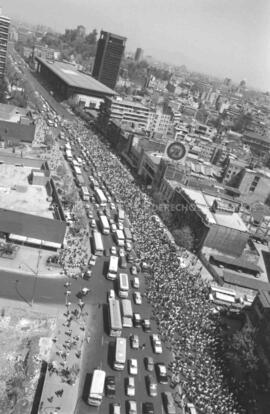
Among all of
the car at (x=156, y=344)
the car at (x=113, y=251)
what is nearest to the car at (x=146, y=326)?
the car at (x=156, y=344)

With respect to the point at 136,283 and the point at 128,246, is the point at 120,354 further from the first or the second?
the point at 128,246

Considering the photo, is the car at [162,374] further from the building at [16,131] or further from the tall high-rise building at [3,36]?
the tall high-rise building at [3,36]

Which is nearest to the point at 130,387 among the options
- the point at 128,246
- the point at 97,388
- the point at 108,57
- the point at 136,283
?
the point at 97,388

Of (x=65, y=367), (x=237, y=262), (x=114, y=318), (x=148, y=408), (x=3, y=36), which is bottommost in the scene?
(x=237, y=262)

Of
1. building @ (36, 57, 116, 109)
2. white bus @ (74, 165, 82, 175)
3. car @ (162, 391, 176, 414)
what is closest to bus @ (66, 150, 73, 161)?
white bus @ (74, 165, 82, 175)

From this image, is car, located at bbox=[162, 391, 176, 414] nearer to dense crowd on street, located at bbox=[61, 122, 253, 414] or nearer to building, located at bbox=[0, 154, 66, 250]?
dense crowd on street, located at bbox=[61, 122, 253, 414]
